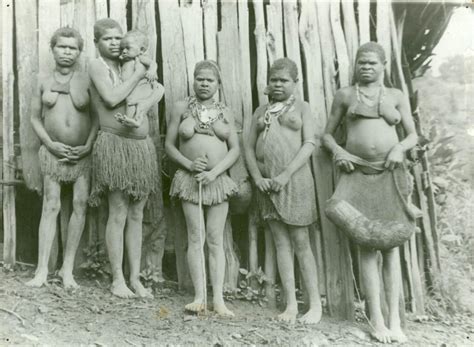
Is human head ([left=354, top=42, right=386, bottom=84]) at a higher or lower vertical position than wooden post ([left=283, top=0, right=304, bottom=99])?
lower

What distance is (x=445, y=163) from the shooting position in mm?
5977

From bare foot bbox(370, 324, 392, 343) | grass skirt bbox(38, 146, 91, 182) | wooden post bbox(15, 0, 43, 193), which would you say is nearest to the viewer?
bare foot bbox(370, 324, 392, 343)

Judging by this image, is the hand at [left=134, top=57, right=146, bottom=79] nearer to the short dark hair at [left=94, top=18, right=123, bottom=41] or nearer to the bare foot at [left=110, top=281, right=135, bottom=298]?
the short dark hair at [left=94, top=18, right=123, bottom=41]

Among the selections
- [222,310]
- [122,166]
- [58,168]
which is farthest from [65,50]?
[222,310]

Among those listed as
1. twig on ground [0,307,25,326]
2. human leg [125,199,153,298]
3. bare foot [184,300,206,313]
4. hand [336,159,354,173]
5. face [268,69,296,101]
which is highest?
face [268,69,296,101]

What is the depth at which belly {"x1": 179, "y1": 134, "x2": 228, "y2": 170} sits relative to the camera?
4172 mm

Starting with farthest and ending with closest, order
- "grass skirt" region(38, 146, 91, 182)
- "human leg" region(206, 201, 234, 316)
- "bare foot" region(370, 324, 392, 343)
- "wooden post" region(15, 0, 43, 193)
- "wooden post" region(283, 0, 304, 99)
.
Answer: "wooden post" region(283, 0, 304, 99) < "wooden post" region(15, 0, 43, 193) < "grass skirt" region(38, 146, 91, 182) < "human leg" region(206, 201, 234, 316) < "bare foot" region(370, 324, 392, 343)

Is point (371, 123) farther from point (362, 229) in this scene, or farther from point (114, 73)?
point (114, 73)

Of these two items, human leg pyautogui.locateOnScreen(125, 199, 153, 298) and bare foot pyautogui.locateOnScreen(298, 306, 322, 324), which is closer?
bare foot pyautogui.locateOnScreen(298, 306, 322, 324)

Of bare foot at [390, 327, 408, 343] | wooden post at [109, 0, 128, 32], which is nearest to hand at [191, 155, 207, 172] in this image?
wooden post at [109, 0, 128, 32]

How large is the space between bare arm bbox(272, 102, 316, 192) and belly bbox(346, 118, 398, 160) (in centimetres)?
31

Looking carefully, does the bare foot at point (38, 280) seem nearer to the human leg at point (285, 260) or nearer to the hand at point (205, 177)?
the hand at point (205, 177)

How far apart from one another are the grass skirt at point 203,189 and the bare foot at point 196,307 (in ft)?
2.25

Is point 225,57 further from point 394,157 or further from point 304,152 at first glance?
point 394,157
